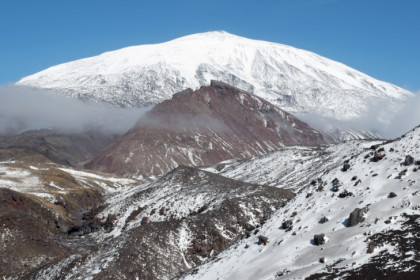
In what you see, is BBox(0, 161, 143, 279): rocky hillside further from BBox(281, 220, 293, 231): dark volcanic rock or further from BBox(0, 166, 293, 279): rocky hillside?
BBox(281, 220, 293, 231): dark volcanic rock

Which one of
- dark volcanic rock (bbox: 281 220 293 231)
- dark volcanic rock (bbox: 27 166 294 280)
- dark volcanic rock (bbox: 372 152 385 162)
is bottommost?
dark volcanic rock (bbox: 27 166 294 280)

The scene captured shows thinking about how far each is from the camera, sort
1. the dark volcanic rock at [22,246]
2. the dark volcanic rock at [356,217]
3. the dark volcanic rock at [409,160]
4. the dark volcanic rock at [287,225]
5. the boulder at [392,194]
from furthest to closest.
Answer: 1. the dark volcanic rock at [22,246]
2. the dark volcanic rock at [287,225]
3. the dark volcanic rock at [409,160]
4. the boulder at [392,194]
5. the dark volcanic rock at [356,217]

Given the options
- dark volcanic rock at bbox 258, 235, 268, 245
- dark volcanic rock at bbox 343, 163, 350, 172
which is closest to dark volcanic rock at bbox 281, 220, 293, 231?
dark volcanic rock at bbox 258, 235, 268, 245

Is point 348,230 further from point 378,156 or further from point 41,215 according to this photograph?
point 41,215

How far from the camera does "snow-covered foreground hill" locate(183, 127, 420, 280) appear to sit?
27.9 meters

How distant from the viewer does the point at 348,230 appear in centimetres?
3209

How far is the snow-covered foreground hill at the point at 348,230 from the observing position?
27.9 metres

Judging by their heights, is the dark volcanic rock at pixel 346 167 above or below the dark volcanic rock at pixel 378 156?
below

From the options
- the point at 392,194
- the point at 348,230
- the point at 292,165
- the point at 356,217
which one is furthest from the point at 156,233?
the point at 292,165

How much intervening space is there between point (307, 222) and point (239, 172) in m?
114

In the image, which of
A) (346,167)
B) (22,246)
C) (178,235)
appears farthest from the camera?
(22,246)

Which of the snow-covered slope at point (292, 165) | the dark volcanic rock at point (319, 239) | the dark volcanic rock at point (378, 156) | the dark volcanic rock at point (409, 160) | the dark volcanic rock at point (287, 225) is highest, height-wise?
the dark volcanic rock at point (378, 156)

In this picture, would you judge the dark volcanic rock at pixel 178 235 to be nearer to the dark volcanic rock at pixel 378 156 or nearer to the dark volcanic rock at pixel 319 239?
the dark volcanic rock at pixel 319 239

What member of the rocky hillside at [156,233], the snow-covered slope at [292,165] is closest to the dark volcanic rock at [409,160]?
the rocky hillside at [156,233]
